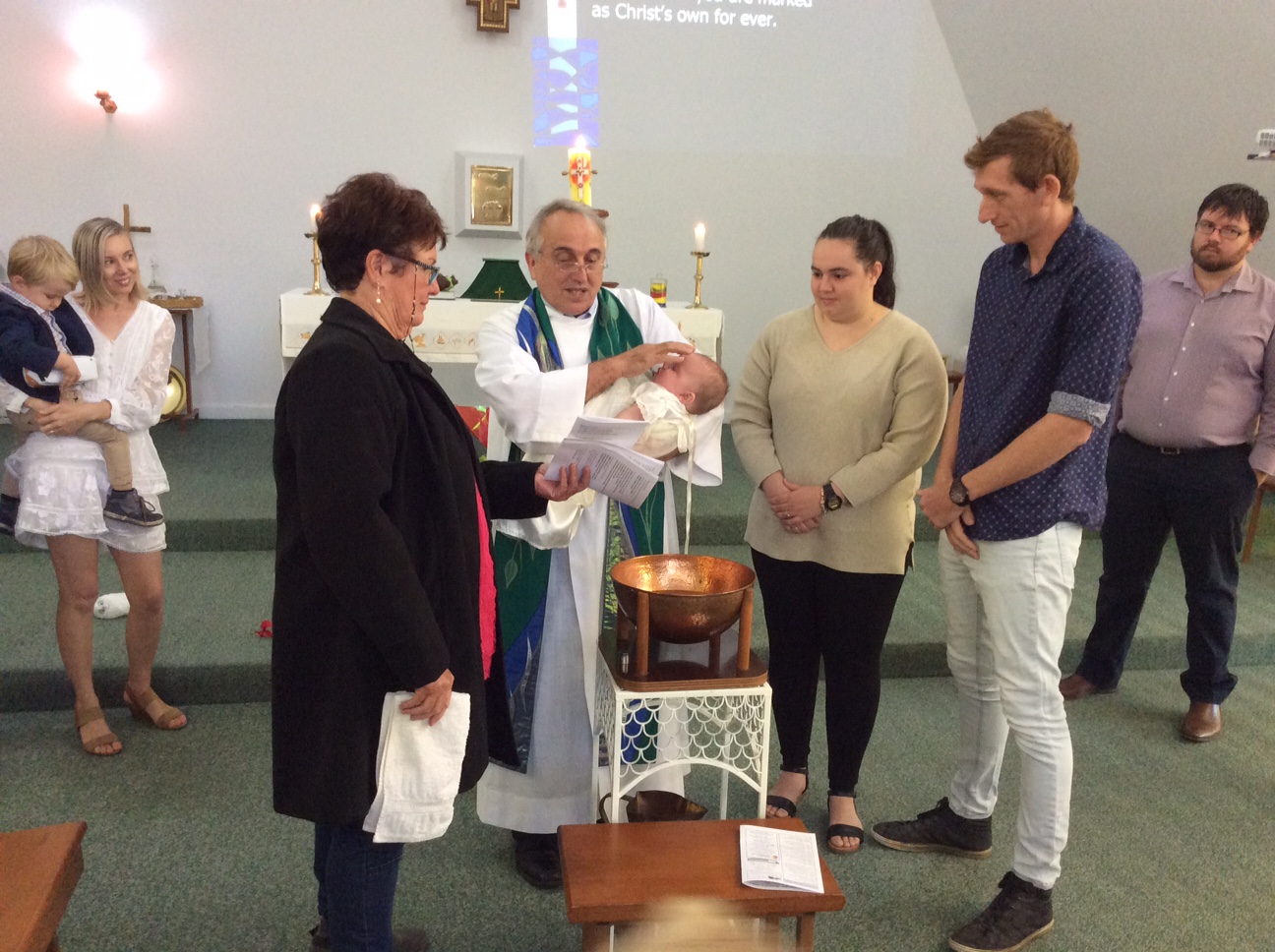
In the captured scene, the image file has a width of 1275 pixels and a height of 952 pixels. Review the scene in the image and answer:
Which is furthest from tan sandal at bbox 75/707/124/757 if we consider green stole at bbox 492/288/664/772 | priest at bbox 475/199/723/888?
green stole at bbox 492/288/664/772

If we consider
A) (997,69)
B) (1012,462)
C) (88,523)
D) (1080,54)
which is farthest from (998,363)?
(997,69)

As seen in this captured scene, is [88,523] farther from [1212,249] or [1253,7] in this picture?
[1253,7]

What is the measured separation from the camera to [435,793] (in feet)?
5.00

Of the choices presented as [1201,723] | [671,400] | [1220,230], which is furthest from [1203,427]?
[671,400]

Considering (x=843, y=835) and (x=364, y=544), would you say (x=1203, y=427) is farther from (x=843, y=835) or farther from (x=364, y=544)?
(x=364, y=544)

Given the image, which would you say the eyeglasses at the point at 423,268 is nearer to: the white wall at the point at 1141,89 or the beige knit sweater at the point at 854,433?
the beige knit sweater at the point at 854,433

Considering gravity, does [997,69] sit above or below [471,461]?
above

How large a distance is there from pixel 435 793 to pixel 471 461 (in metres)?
0.53

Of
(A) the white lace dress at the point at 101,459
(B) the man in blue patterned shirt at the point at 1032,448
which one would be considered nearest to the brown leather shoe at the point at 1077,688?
(B) the man in blue patterned shirt at the point at 1032,448

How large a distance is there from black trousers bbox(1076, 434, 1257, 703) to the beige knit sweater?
1.24 metres

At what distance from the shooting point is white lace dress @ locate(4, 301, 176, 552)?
2662mm

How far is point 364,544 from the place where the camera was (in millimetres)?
1375

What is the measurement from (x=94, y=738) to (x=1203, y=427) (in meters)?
3.50

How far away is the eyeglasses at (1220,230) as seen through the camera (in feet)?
9.95
